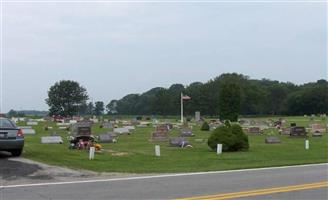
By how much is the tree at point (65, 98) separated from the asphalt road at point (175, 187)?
109342 millimetres

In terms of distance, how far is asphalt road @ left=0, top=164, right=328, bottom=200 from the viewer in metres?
11.3

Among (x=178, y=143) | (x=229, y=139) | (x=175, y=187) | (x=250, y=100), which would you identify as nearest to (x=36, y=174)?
(x=175, y=187)

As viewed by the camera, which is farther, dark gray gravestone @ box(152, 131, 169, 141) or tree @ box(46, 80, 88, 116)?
tree @ box(46, 80, 88, 116)

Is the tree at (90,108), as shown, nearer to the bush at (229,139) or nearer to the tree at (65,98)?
the tree at (65,98)

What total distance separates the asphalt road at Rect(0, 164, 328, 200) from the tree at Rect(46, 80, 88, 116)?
109342mm

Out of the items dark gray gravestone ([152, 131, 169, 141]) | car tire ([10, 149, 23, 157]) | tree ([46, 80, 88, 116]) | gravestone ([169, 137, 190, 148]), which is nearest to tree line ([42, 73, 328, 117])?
tree ([46, 80, 88, 116])

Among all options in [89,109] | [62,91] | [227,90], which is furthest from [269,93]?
[227,90]

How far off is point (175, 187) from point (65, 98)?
114539mm

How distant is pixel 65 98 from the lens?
124812 mm

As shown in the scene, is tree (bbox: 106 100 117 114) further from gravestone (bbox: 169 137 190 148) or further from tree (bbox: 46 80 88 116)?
gravestone (bbox: 169 137 190 148)

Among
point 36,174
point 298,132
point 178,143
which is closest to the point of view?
point 36,174

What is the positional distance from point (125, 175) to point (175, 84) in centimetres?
17320

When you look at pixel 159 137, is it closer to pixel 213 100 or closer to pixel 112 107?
pixel 213 100

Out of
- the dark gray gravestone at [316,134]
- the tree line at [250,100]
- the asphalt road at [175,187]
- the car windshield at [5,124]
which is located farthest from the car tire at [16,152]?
the tree line at [250,100]
